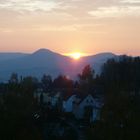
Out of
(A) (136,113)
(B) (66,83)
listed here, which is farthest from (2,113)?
(B) (66,83)

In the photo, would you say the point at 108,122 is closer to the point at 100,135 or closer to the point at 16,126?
the point at 100,135

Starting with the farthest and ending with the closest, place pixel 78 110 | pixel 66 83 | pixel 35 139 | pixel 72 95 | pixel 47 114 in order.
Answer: pixel 66 83 → pixel 72 95 → pixel 78 110 → pixel 47 114 → pixel 35 139

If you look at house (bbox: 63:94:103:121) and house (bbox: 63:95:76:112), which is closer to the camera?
house (bbox: 63:94:103:121)

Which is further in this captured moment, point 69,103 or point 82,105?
point 69,103

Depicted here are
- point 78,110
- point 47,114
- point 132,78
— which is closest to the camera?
point 47,114

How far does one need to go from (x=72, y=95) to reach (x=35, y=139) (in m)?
37.4

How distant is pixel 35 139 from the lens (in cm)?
1560

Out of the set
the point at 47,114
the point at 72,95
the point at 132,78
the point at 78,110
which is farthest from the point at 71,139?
the point at 132,78

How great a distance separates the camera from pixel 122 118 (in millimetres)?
16859

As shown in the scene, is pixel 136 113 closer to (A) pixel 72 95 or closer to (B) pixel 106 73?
(A) pixel 72 95

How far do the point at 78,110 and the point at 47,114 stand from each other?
10238 millimetres

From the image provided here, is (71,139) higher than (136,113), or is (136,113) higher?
(136,113)

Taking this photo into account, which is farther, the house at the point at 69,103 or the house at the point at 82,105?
the house at the point at 69,103

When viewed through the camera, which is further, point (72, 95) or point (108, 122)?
point (72, 95)
